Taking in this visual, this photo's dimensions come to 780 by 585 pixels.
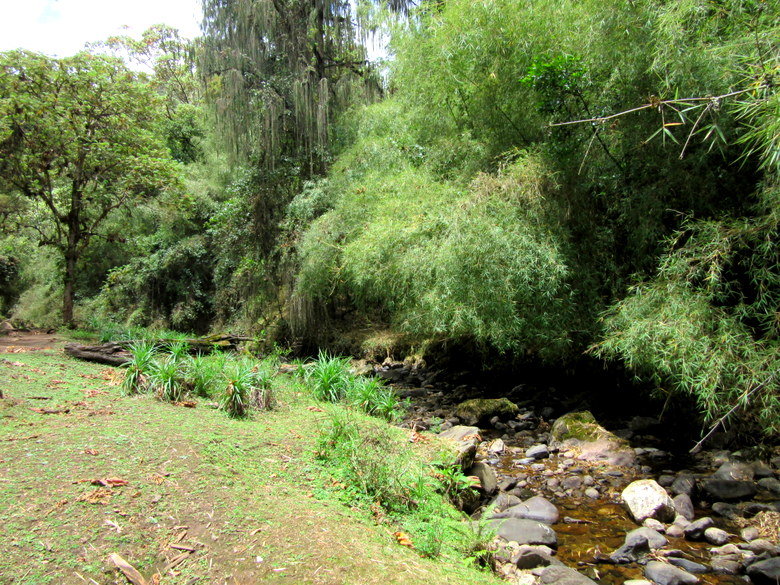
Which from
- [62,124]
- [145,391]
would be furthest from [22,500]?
[62,124]

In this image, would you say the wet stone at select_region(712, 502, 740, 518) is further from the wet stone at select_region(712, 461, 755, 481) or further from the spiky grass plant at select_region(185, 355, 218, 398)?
the spiky grass plant at select_region(185, 355, 218, 398)

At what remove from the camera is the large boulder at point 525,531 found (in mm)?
3492

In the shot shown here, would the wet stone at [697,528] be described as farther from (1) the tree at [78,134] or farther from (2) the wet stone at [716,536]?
(1) the tree at [78,134]

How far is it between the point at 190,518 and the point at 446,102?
6.57 meters

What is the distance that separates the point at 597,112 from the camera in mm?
5301

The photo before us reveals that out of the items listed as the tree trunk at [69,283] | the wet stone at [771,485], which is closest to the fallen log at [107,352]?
the tree trunk at [69,283]

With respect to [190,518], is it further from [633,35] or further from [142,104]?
[142,104]

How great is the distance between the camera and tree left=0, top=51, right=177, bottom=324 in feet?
27.3

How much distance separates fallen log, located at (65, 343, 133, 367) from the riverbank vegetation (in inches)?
146

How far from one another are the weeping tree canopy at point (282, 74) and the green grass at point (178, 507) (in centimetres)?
848

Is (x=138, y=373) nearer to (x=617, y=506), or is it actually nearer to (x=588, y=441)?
(x=617, y=506)

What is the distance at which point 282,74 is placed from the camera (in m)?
11.5

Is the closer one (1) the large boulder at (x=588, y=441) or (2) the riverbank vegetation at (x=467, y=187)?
(2) the riverbank vegetation at (x=467, y=187)

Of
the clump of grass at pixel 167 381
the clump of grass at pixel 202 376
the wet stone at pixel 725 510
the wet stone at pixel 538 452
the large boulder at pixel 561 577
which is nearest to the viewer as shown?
the large boulder at pixel 561 577
